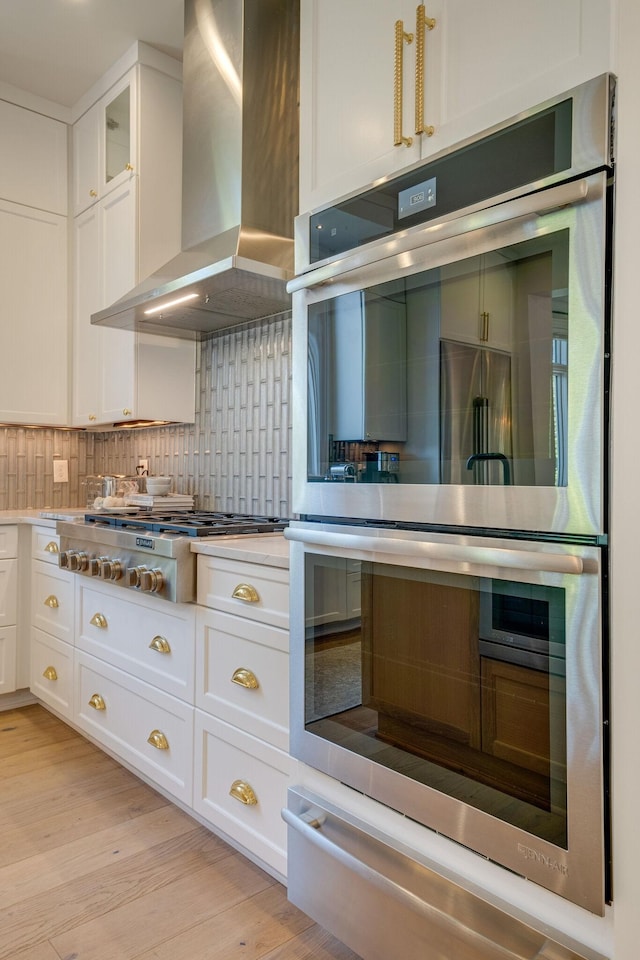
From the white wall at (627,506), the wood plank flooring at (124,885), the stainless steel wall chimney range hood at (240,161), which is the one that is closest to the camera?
the white wall at (627,506)

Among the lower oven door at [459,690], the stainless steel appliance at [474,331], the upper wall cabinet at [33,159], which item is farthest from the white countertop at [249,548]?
the upper wall cabinet at [33,159]

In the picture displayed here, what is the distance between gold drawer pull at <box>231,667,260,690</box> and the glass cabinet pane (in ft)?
7.72

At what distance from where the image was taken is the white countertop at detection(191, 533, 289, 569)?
1.64 m

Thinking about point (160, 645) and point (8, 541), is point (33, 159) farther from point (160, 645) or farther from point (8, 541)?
point (160, 645)

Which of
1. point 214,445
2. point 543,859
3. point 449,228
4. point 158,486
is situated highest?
point 449,228

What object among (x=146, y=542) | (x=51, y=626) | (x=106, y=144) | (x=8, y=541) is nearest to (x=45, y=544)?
(x=8, y=541)

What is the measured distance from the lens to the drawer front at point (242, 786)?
5.36ft

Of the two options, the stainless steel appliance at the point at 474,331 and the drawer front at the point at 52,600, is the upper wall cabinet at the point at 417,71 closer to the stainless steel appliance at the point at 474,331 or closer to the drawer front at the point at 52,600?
the stainless steel appliance at the point at 474,331

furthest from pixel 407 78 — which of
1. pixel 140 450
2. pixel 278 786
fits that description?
pixel 140 450

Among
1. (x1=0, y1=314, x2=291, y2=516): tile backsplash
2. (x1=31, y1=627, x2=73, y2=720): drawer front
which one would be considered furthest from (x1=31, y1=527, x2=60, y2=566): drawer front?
(x1=0, y1=314, x2=291, y2=516): tile backsplash

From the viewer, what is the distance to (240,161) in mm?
2186

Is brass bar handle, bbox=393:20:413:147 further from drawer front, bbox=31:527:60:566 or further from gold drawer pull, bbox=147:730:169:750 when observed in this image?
drawer front, bbox=31:527:60:566

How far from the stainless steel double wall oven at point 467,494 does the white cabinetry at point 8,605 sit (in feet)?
6.59

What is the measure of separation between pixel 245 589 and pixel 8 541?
5.85 feet
